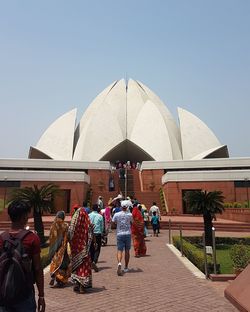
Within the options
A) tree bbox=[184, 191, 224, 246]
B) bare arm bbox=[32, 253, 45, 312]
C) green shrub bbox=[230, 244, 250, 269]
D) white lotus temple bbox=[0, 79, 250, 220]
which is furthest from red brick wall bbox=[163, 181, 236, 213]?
bare arm bbox=[32, 253, 45, 312]

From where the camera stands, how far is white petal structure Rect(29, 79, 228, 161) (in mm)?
28062

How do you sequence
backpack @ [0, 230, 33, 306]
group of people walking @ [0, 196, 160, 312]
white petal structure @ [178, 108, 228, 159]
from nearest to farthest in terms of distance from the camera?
backpack @ [0, 230, 33, 306] < group of people walking @ [0, 196, 160, 312] < white petal structure @ [178, 108, 228, 159]

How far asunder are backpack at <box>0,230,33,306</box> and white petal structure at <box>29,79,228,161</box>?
2544 cm

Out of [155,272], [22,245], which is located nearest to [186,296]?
[155,272]

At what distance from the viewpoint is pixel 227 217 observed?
1568 centimetres

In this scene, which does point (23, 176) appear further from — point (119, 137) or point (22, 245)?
point (22, 245)

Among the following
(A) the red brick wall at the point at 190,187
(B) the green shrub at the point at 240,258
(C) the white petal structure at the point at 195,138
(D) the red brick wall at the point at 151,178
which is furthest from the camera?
(C) the white petal structure at the point at 195,138

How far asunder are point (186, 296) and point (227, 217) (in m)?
12.6

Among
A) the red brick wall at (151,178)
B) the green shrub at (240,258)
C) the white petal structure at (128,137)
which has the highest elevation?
the white petal structure at (128,137)

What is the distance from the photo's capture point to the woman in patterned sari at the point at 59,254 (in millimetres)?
4398

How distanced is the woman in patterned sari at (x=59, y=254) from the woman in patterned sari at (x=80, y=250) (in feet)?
1.04

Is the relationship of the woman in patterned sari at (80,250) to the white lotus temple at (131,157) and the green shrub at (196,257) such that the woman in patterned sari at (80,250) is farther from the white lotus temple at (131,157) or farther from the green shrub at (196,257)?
the white lotus temple at (131,157)

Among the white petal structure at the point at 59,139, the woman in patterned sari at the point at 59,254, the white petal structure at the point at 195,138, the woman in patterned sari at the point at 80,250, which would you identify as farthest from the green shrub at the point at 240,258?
the white petal structure at the point at 59,139

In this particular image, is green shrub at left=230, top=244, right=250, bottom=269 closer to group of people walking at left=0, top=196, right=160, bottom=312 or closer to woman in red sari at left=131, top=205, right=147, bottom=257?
group of people walking at left=0, top=196, right=160, bottom=312
